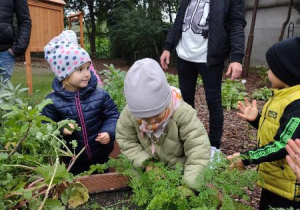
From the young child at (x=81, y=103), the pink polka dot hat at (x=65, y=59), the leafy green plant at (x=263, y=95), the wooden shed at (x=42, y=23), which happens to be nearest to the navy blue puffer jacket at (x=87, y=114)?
the young child at (x=81, y=103)

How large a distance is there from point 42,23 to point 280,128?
533 cm

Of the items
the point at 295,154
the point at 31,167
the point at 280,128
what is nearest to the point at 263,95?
the point at 280,128

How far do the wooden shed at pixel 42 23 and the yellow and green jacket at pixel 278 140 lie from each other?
4.68 metres

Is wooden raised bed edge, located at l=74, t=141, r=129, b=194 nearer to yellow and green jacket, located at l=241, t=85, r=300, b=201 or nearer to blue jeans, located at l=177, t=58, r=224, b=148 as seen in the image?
yellow and green jacket, located at l=241, t=85, r=300, b=201

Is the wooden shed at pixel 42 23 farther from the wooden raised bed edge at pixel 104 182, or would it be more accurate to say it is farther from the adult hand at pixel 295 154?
the adult hand at pixel 295 154

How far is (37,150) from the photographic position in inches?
65.3

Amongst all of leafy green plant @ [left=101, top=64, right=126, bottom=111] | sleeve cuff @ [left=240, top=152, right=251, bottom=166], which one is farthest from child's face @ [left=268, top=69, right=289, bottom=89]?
leafy green plant @ [left=101, top=64, right=126, bottom=111]

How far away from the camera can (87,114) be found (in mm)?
2258

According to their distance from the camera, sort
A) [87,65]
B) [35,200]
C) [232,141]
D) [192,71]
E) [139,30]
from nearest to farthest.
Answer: [35,200], [87,65], [192,71], [232,141], [139,30]

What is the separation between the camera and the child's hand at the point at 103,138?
213 centimetres

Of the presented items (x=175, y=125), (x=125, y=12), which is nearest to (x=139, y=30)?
(x=125, y=12)

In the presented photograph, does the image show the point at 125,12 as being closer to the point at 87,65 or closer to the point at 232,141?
the point at 232,141

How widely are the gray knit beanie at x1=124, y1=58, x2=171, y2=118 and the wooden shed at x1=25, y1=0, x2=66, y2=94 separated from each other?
14.7 ft

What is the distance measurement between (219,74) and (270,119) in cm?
107
